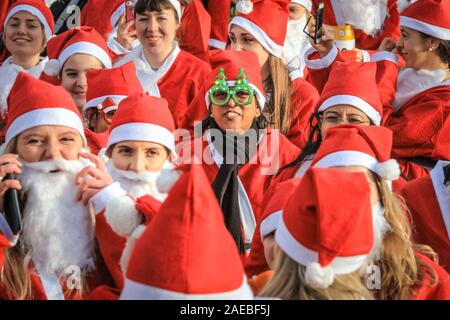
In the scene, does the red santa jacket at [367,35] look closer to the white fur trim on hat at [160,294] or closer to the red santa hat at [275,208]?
the red santa hat at [275,208]

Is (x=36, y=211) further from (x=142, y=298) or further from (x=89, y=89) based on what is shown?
(x=89, y=89)

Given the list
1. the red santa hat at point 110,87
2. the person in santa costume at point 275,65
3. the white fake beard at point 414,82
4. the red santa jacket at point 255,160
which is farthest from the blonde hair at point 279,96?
the red santa hat at point 110,87

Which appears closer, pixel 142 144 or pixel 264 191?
pixel 142 144

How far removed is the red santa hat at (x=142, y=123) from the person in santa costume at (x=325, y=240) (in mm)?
1673

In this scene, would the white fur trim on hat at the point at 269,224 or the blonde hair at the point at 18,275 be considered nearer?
the blonde hair at the point at 18,275

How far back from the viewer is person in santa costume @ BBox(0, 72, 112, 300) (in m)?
4.31

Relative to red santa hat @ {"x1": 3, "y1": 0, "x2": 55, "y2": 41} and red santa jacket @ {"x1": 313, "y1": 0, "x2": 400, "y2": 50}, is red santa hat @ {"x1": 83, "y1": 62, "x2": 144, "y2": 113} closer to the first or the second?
red santa hat @ {"x1": 3, "y1": 0, "x2": 55, "y2": 41}

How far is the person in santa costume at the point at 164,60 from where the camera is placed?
296 inches

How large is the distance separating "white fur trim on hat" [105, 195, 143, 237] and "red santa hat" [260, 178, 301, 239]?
0.77 meters

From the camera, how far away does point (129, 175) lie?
497cm

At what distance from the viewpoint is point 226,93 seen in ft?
20.7

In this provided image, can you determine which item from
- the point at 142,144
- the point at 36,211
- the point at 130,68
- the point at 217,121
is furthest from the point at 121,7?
the point at 36,211

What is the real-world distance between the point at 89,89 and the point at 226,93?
0.89m

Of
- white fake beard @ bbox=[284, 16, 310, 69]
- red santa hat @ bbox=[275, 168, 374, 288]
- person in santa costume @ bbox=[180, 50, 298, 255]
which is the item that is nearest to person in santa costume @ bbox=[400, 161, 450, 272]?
person in santa costume @ bbox=[180, 50, 298, 255]
